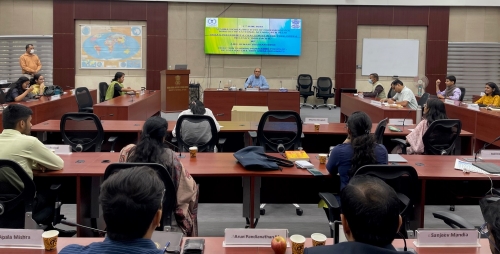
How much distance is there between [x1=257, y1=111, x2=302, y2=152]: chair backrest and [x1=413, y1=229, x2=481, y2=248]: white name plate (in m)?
2.80

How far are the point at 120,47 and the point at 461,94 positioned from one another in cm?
825

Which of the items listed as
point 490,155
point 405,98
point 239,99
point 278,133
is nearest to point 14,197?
point 278,133

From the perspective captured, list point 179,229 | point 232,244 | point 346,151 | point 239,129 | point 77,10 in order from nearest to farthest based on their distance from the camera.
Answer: point 232,244, point 179,229, point 346,151, point 239,129, point 77,10

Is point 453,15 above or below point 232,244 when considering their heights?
above

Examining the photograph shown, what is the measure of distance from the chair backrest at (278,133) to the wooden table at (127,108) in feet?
10.9

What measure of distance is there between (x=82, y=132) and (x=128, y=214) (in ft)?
12.9

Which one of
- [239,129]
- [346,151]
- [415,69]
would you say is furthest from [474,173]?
[415,69]

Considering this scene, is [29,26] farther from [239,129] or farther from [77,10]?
[239,129]

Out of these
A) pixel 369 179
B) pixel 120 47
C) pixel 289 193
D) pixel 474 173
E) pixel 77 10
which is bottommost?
pixel 289 193

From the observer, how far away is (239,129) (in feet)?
18.4

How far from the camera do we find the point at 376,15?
43.9 feet

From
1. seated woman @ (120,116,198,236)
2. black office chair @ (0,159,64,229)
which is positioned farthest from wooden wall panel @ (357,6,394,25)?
black office chair @ (0,159,64,229)

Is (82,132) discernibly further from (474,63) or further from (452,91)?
(474,63)

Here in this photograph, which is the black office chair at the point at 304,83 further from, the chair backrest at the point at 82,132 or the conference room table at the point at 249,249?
the conference room table at the point at 249,249
